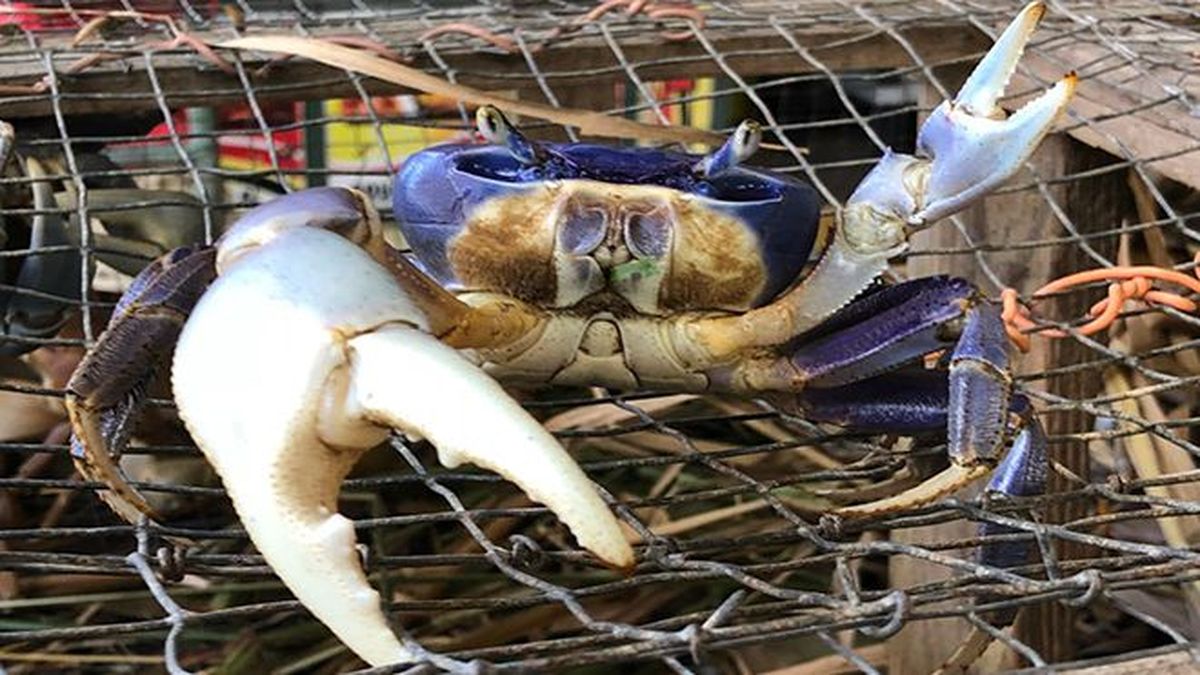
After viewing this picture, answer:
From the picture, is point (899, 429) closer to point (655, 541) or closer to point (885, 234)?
point (885, 234)

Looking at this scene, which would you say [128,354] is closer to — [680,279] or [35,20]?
[680,279]

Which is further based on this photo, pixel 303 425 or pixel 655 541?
pixel 655 541

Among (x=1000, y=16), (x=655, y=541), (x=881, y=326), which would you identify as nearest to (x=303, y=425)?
(x=655, y=541)

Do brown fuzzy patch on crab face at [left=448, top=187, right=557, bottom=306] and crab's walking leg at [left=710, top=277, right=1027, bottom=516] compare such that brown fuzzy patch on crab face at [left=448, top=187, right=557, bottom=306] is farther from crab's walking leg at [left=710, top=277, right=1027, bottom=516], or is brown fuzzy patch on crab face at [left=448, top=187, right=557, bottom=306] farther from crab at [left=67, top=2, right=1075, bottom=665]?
crab's walking leg at [left=710, top=277, right=1027, bottom=516]

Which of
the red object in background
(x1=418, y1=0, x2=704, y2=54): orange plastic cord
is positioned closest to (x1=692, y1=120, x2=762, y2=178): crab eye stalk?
(x1=418, y1=0, x2=704, y2=54): orange plastic cord

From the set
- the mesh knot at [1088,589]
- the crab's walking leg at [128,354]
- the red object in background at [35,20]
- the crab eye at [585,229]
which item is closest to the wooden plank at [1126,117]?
the crab eye at [585,229]

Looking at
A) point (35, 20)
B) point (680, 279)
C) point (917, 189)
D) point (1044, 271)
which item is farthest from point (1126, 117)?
point (35, 20)
